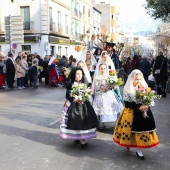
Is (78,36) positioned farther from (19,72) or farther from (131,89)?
(131,89)

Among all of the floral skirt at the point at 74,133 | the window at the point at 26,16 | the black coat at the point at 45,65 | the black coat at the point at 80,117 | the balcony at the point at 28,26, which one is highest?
the window at the point at 26,16

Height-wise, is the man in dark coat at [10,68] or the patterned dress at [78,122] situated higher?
the man in dark coat at [10,68]

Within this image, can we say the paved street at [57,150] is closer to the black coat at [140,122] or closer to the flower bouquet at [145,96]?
the black coat at [140,122]

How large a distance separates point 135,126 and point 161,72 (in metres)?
8.06

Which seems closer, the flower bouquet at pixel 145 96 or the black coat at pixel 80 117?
the flower bouquet at pixel 145 96

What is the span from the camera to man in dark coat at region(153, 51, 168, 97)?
13.0 metres

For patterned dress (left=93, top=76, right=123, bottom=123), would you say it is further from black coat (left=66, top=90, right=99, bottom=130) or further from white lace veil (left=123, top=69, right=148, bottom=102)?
white lace veil (left=123, top=69, right=148, bottom=102)

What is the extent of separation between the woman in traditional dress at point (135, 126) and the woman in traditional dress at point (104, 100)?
1717mm

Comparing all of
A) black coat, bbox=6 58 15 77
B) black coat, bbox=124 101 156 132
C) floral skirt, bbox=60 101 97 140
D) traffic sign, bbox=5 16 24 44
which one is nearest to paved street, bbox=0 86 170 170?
floral skirt, bbox=60 101 97 140

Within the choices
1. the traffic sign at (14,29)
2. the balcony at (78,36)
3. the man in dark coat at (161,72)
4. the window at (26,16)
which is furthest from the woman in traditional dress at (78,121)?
the balcony at (78,36)

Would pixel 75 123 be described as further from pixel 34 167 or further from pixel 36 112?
pixel 36 112

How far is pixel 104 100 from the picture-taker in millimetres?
7438

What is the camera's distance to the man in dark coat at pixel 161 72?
13.0 m

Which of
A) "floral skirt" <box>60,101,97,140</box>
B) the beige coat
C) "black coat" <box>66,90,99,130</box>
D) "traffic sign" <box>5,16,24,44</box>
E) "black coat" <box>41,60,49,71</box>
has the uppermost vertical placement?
"traffic sign" <box>5,16,24,44</box>
